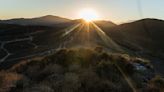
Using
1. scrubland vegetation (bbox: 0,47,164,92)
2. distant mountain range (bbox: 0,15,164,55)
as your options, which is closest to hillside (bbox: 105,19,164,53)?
distant mountain range (bbox: 0,15,164,55)

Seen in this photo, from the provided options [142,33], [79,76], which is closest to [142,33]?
[142,33]

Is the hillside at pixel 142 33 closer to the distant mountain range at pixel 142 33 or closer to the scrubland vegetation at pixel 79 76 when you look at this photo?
the distant mountain range at pixel 142 33

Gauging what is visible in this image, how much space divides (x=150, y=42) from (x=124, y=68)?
90440mm

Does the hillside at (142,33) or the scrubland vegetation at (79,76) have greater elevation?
the scrubland vegetation at (79,76)

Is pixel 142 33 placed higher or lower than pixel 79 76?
lower

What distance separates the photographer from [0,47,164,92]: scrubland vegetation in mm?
15133

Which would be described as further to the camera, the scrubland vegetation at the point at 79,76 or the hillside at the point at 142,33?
the hillside at the point at 142,33

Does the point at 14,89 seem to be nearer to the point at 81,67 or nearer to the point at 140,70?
the point at 81,67

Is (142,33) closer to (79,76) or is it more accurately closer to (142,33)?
(142,33)

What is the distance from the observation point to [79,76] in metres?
16.4

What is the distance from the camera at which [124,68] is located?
20062 millimetres

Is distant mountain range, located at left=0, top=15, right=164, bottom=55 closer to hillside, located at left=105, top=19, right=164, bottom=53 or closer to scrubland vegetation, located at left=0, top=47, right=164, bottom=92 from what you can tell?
hillside, located at left=105, top=19, right=164, bottom=53

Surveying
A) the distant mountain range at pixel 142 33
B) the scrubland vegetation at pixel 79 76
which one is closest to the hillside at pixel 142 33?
the distant mountain range at pixel 142 33

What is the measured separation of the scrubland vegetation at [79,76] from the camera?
15.1 metres
